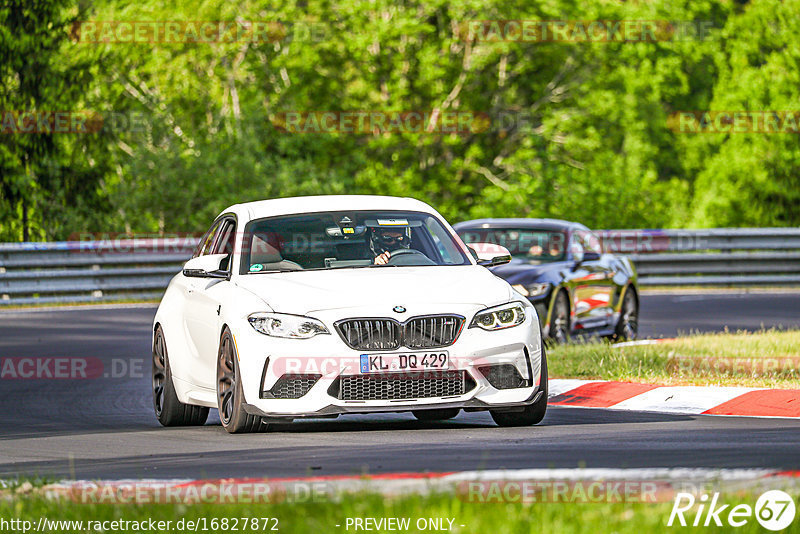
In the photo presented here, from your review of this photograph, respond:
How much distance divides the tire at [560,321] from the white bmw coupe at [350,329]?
6.22 metres

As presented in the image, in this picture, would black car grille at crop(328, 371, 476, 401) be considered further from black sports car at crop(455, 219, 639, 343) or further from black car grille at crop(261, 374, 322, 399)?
black sports car at crop(455, 219, 639, 343)

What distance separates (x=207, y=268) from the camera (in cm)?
1086

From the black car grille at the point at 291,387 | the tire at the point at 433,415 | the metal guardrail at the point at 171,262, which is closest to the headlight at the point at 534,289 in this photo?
the tire at the point at 433,415

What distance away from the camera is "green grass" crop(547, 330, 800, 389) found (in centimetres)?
1274

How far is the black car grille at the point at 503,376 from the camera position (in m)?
9.84

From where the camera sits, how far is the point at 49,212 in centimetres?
3462

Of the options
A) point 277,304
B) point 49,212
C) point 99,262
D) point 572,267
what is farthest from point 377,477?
point 49,212

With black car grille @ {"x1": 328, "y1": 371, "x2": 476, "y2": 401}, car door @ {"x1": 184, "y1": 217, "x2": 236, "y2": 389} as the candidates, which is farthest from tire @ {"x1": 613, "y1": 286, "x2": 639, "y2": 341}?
black car grille @ {"x1": 328, "y1": 371, "x2": 476, "y2": 401}

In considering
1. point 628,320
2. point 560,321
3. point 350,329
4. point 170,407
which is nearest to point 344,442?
point 350,329

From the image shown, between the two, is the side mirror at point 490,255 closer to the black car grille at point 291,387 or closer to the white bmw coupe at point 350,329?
the white bmw coupe at point 350,329

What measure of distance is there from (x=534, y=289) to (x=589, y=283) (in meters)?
1.35

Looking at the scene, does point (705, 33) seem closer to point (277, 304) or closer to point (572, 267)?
point (572, 267)

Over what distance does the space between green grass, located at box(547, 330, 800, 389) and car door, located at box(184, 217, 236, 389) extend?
139 inches

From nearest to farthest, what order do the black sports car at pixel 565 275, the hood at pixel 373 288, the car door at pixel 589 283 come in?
the hood at pixel 373 288 < the black sports car at pixel 565 275 < the car door at pixel 589 283
